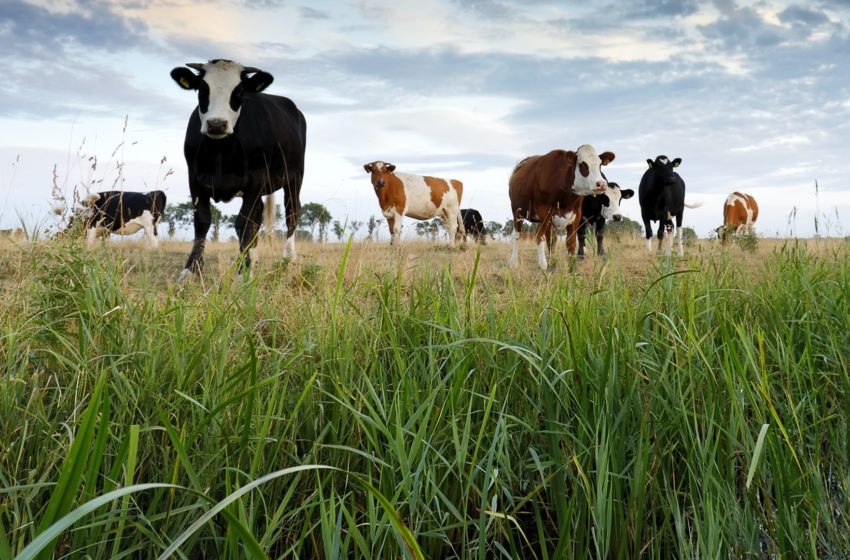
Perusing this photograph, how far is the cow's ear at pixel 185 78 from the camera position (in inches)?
280

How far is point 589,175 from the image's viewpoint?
9148mm

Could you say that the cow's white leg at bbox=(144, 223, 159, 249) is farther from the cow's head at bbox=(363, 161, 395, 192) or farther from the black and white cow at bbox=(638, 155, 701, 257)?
the black and white cow at bbox=(638, 155, 701, 257)

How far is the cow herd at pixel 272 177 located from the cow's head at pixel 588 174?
0.05 ft

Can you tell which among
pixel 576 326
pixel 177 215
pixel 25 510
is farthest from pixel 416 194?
pixel 177 215

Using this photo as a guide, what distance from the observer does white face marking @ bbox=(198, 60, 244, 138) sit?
22.6 ft

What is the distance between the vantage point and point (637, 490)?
78.4 inches

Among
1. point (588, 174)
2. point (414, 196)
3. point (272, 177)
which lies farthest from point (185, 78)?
point (414, 196)

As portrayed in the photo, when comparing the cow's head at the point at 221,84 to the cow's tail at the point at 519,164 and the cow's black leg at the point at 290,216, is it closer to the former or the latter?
the cow's black leg at the point at 290,216

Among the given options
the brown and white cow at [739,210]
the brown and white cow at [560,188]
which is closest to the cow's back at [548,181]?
the brown and white cow at [560,188]

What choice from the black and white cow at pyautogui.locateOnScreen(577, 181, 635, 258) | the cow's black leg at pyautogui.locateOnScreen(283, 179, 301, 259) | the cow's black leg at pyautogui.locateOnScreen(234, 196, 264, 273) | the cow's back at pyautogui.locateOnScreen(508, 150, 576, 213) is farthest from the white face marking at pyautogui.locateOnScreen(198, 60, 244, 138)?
the black and white cow at pyautogui.locateOnScreen(577, 181, 635, 258)

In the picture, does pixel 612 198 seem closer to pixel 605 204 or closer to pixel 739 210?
pixel 605 204

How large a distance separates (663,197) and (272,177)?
8643 mm

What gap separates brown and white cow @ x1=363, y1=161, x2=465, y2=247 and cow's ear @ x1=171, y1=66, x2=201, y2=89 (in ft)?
26.0

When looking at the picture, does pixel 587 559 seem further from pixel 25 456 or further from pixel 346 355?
pixel 25 456
